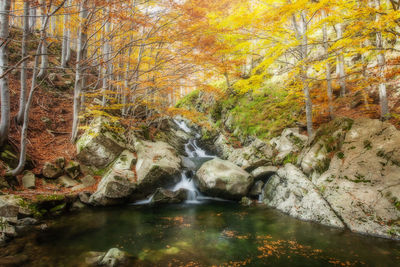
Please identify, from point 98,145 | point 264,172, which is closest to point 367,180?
point 264,172

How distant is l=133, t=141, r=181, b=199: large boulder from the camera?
9.36 m

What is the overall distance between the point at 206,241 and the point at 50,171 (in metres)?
6.69

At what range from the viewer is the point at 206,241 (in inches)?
229

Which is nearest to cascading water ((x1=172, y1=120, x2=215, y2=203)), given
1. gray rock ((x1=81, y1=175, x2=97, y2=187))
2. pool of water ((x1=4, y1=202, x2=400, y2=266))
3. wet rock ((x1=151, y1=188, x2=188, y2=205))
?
wet rock ((x1=151, y1=188, x2=188, y2=205))

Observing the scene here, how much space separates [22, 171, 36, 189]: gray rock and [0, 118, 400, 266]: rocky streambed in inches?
43.6

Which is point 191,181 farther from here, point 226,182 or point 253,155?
point 253,155

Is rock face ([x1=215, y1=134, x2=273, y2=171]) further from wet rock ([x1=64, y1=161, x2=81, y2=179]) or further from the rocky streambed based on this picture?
wet rock ([x1=64, y1=161, x2=81, y2=179])

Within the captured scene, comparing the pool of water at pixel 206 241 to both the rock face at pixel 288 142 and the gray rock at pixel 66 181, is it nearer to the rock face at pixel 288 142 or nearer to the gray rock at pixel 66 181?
the gray rock at pixel 66 181

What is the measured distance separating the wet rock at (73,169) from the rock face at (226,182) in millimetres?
5408

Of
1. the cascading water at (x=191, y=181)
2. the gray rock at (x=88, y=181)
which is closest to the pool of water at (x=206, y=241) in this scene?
the gray rock at (x=88, y=181)

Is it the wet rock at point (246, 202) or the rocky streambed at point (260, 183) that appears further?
the wet rock at point (246, 202)

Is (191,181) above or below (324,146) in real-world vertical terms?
below

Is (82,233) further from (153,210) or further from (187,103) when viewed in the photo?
(187,103)

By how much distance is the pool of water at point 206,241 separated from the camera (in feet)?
16.0
